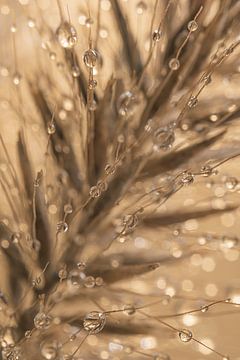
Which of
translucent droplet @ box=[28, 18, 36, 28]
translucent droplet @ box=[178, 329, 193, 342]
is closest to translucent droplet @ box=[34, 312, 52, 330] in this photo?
translucent droplet @ box=[178, 329, 193, 342]

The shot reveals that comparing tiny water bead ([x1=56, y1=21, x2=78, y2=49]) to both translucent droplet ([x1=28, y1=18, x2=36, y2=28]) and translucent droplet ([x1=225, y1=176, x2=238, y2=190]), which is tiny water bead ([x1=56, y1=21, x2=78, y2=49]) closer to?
translucent droplet ([x1=28, y1=18, x2=36, y2=28])

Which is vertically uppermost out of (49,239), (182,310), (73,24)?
(73,24)

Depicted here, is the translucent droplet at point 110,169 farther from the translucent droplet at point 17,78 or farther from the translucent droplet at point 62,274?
the translucent droplet at point 17,78

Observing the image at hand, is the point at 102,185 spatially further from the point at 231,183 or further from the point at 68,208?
the point at 231,183

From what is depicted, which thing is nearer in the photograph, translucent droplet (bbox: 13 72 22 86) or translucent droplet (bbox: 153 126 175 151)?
translucent droplet (bbox: 153 126 175 151)

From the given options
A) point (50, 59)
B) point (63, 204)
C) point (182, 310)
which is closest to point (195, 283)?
point (182, 310)

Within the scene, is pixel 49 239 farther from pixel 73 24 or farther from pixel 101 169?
pixel 73 24

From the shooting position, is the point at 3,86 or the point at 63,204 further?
the point at 3,86
